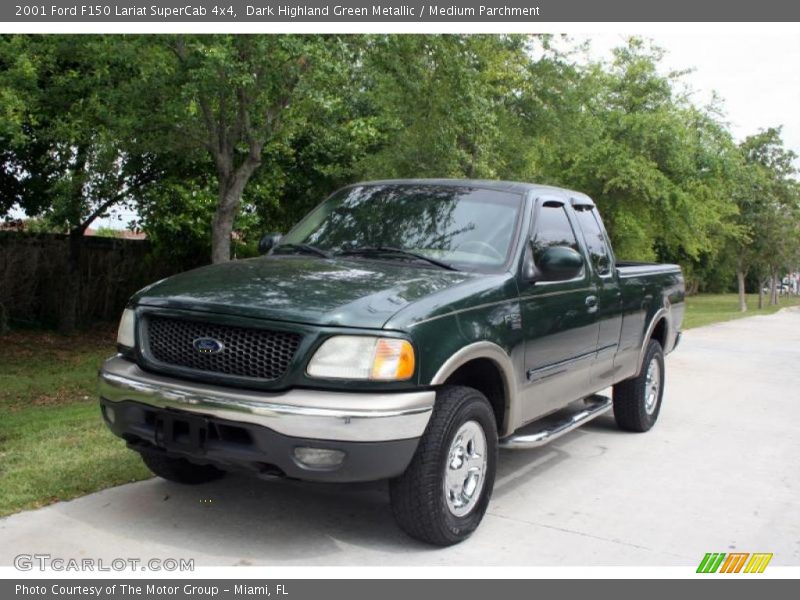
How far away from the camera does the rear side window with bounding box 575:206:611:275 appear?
20.9 ft

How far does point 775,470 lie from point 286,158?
413 inches

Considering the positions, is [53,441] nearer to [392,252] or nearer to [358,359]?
[392,252]

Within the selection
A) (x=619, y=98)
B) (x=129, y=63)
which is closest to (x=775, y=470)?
(x=129, y=63)

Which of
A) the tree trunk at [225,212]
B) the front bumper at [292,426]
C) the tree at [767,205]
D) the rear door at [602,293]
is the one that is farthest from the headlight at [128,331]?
the tree at [767,205]

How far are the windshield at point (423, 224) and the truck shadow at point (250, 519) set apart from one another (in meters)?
1.49

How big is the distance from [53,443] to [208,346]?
2.56 m

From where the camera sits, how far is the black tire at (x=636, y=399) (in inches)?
291

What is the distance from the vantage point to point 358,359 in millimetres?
3992

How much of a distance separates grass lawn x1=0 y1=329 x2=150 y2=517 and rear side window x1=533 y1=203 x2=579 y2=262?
2.92m

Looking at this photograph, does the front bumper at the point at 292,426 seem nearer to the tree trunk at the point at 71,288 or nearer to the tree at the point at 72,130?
the tree at the point at 72,130

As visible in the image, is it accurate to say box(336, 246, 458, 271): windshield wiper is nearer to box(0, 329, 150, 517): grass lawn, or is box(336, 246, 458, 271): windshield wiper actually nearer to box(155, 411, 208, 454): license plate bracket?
box(155, 411, 208, 454): license plate bracket

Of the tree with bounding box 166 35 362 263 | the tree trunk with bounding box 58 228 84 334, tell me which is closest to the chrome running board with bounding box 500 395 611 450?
the tree with bounding box 166 35 362 263

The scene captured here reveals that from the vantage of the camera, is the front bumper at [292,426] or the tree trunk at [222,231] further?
the tree trunk at [222,231]

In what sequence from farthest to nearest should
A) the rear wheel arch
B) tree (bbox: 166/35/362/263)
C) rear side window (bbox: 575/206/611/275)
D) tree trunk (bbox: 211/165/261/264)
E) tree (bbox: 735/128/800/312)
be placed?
tree (bbox: 735/128/800/312), tree trunk (bbox: 211/165/261/264), tree (bbox: 166/35/362/263), the rear wheel arch, rear side window (bbox: 575/206/611/275)
